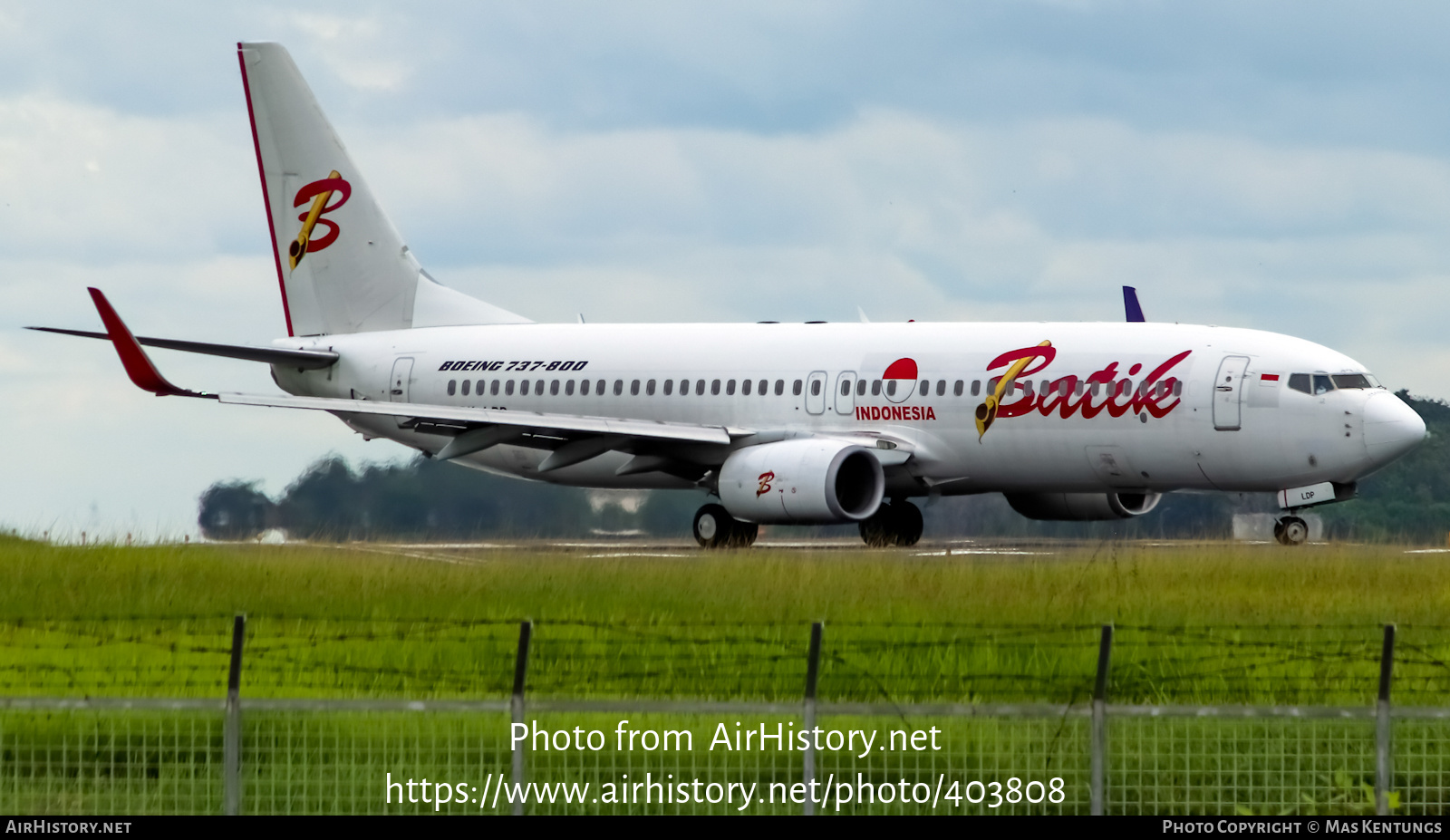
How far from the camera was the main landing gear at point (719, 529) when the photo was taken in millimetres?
33375

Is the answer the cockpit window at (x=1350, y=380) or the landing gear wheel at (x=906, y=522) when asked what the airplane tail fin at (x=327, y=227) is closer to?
the landing gear wheel at (x=906, y=522)

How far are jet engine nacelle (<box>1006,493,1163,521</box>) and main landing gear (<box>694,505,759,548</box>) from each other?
14.6 feet

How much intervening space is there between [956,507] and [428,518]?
10077 mm

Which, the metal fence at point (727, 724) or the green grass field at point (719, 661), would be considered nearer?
the metal fence at point (727, 724)

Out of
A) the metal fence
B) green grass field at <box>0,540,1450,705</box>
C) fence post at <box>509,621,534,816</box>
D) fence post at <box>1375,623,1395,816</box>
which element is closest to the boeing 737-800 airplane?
green grass field at <box>0,540,1450,705</box>

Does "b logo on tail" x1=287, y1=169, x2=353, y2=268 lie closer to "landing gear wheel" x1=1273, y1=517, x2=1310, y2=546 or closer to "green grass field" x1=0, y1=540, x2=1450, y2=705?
"green grass field" x1=0, y1=540, x2=1450, y2=705

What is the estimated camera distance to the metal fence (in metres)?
11.0

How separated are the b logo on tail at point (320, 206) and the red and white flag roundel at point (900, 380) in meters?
13.4

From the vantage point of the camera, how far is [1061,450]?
1197 inches

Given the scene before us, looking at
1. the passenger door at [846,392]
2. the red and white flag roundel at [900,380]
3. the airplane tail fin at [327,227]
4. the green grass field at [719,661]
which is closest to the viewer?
the green grass field at [719,661]

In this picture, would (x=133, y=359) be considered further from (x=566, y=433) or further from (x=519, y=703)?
(x=519, y=703)

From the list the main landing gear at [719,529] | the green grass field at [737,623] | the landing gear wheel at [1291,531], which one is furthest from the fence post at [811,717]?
the main landing gear at [719,529]

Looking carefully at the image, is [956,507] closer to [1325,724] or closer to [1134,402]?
[1134,402]
